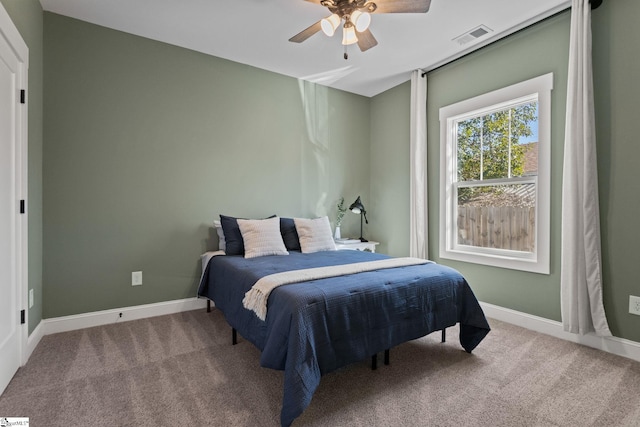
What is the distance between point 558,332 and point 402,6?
2833mm

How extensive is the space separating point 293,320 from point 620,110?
9.11ft

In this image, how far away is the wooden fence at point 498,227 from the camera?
9.75 ft

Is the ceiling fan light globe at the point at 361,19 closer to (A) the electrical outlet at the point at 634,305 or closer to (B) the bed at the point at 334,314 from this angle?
(B) the bed at the point at 334,314

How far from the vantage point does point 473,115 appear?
338 cm

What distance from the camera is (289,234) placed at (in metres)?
3.38

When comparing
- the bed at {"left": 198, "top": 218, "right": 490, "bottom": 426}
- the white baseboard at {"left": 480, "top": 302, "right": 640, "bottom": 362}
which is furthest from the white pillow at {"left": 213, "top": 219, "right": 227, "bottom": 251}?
the white baseboard at {"left": 480, "top": 302, "right": 640, "bottom": 362}

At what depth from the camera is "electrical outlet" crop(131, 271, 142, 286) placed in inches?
118

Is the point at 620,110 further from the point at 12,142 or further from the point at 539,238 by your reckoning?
the point at 12,142

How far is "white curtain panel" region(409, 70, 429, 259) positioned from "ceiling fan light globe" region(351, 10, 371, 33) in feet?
5.71

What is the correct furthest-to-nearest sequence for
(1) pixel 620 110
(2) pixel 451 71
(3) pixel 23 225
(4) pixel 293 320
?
1. (2) pixel 451 71
2. (1) pixel 620 110
3. (3) pixel 23 225
4. (4) pixel 293 320

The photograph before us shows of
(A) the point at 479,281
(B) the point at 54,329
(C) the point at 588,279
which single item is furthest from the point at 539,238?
(B) the point at 54,329

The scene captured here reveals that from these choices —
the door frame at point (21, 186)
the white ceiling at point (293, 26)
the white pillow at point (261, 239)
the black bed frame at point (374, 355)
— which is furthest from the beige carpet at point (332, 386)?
the white ceiling at point (293, 26)

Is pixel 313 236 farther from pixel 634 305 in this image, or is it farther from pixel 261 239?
pixel 634 305

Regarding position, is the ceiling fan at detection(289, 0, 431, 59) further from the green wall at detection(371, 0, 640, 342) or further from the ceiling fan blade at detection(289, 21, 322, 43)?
the green wall at detection(371, 0, 640, 342)
